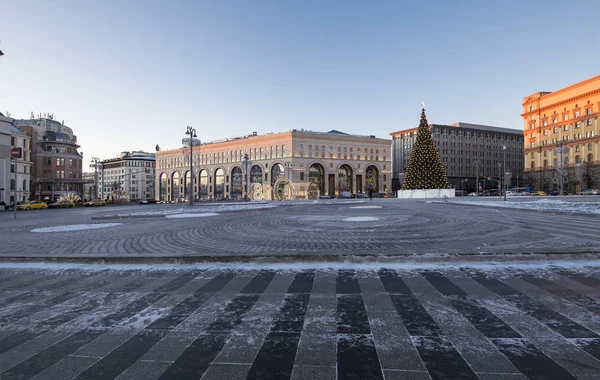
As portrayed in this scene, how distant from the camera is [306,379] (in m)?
2.61

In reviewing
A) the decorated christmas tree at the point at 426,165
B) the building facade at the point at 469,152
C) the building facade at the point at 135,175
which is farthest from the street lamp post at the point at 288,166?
the building facade at the point at 135,175

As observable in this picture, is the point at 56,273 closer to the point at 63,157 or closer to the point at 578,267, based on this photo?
the point at 578,267

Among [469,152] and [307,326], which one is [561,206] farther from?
[469,152]

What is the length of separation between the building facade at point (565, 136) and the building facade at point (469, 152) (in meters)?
26.5

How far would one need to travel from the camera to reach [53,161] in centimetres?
8050

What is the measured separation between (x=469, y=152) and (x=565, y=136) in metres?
42.1

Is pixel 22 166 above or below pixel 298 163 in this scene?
below

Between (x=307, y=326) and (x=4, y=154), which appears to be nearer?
(x=307, y=326)

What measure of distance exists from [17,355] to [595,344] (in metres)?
5.57

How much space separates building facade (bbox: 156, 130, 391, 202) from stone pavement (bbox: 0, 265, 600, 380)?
279ft

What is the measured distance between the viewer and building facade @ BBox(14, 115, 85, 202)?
77.5m

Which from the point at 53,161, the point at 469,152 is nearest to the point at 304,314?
the point at 53,161

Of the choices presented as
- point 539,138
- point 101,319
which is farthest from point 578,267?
point 539,138

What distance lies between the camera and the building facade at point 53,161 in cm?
7750
